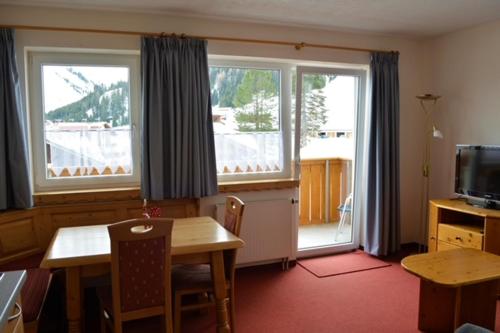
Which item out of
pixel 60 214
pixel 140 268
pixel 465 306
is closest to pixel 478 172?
pixel 465 306

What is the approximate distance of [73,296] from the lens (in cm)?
231

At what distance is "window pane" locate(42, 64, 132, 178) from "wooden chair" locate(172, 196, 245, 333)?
1199mm

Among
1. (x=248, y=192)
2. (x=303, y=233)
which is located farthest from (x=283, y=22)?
(x=303, y=233)

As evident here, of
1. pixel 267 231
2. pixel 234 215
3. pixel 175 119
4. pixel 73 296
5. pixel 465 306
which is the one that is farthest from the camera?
pixel 267 231

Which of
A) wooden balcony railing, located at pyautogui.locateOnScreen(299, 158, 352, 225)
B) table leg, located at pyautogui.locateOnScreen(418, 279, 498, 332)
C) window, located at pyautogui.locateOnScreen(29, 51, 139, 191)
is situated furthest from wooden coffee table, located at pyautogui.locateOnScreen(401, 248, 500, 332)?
window, located at pyautogui.locateOnScreen(29, 51, 139, 191)

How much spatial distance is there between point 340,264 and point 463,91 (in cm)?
218

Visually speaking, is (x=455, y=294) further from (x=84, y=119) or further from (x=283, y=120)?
(x=84, y=119)

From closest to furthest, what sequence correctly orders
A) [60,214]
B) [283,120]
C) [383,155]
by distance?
[60,214] → [283,120] → [383,155]

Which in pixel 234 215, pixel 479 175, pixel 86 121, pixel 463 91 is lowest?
pixel 234 215

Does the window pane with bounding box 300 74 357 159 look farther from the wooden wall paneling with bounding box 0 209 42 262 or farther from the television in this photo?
the wooden wall paneling with bounding box 0 209 42 262

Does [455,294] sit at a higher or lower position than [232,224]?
lower

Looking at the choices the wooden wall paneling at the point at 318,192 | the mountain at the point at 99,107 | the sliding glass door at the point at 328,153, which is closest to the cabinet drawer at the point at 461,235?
the sliding glass door at the point at 328,153

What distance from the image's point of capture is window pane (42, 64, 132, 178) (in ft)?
11.0

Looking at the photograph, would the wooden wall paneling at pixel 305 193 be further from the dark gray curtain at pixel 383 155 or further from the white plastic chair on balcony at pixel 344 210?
the dark gray curtain at pixel 383 155
